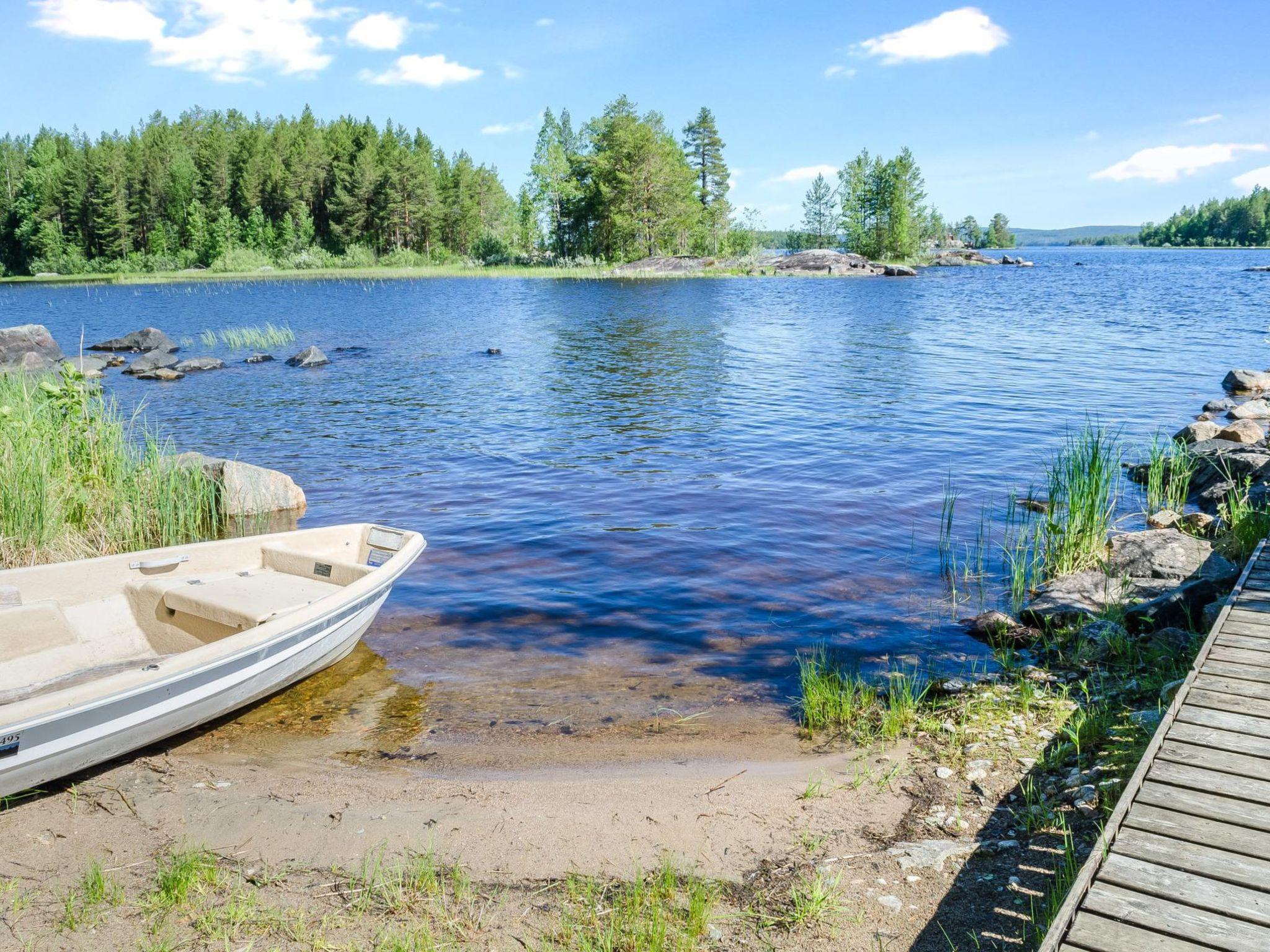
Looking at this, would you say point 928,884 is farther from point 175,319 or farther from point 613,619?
point 175,319

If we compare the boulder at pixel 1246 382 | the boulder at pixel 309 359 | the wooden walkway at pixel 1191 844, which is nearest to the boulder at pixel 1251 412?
the boulder at pixel 1246 382

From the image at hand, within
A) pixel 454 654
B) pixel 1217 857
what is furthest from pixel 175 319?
pixel 1217 857

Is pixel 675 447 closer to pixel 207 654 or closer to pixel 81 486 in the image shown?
pixel 81 486

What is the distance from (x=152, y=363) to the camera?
2798 centimetres

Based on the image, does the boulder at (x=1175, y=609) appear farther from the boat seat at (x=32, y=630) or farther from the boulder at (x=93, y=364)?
the boulder at (x=93, y=364)

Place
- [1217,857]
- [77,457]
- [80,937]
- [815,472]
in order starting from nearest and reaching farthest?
1. [1217,857]
2. [80,937]
3. [77,457]
4. [815,472]

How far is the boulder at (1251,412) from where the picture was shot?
57.7 ft

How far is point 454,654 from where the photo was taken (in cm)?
812

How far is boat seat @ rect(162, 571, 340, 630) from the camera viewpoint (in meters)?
6.67

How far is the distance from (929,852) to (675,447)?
520 inches

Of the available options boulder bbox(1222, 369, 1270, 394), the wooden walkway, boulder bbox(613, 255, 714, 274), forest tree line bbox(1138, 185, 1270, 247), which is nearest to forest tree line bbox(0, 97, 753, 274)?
boulder bbox(613, 255, 714, 274)

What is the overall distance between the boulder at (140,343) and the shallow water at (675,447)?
47.5 inches

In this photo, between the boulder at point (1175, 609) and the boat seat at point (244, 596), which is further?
the boulder at point (1175, 609)

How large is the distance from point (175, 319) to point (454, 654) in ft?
141
